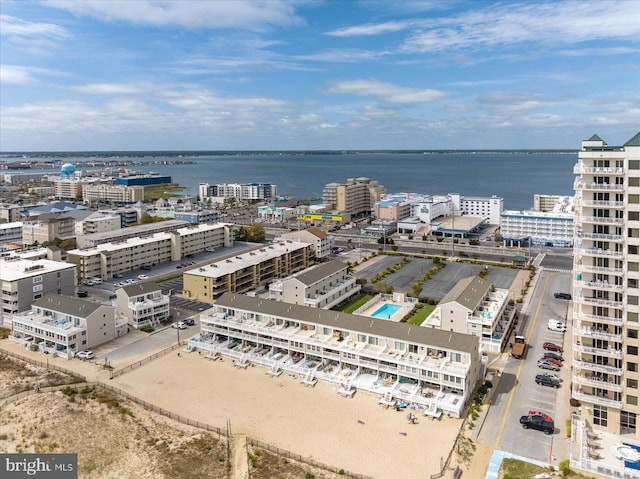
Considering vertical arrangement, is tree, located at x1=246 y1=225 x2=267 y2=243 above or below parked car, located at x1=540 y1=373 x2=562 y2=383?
above

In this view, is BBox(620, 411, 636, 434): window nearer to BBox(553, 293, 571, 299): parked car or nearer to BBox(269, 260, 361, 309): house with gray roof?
BBox(269, 260, 361, 309): house with gray roof

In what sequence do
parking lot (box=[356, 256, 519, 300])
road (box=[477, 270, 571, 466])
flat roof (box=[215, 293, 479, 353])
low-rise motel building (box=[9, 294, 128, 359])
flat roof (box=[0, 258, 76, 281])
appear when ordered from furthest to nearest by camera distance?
parking lot (box=[356, 256, 519, 300]), flat roof (box=[0, 258, 76, 281]), low-rise motel building (box=[9, 294, 128, 359]), flat roof (box=[215, 293, 479, 353]), road (box=[477, 270, 571, 466])

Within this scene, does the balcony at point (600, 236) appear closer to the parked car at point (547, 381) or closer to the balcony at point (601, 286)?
the balcony at point (601, 286)

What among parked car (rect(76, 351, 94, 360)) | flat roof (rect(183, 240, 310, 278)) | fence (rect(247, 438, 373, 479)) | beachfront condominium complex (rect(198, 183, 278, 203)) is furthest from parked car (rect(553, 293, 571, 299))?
beachfront condominium complex (rect(198, 183, 278, 203))

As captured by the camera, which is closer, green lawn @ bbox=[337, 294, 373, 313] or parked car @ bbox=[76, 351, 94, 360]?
parked car @ bbox=[76, 351, 94, 360]

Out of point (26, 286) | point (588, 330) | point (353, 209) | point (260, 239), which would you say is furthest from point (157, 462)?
point (353, 209)

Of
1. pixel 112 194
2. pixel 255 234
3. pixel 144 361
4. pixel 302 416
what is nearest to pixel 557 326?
pixel 302 416
